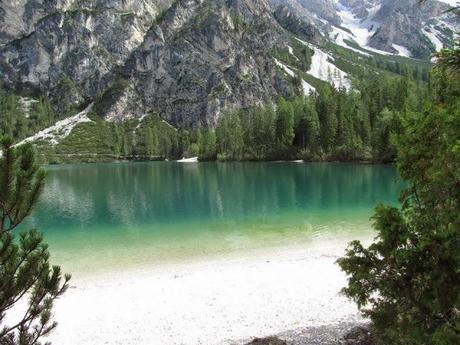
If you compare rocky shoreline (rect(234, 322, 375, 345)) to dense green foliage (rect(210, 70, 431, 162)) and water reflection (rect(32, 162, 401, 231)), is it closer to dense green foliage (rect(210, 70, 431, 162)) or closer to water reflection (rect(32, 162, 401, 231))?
water reflection (rect(32, 162, 401, 231))

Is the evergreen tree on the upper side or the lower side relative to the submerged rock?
upper

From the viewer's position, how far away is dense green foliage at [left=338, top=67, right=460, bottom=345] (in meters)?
5.91

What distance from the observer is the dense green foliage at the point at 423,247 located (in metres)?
5.91

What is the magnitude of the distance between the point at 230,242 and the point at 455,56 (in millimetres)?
25149

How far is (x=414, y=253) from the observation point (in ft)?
23.6

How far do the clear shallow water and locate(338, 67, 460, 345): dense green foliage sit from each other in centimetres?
1107

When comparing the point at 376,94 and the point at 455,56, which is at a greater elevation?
the point at 376,94

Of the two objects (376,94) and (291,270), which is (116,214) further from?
(376,94)

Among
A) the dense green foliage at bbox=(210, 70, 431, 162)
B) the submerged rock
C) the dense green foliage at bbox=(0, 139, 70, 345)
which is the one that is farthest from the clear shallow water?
the dense green foliage at bbox=(210, 70, 431, 162)

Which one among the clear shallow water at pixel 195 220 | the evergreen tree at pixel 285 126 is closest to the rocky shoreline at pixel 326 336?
the clear shallow water at pixel 195 220

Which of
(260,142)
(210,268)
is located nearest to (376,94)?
(260,142)

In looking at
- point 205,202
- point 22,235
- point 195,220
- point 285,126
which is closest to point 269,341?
point 22,235

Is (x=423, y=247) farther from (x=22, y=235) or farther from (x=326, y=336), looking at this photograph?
(x=22, y=235)

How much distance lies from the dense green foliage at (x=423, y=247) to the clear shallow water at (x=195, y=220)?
36.3 ft
